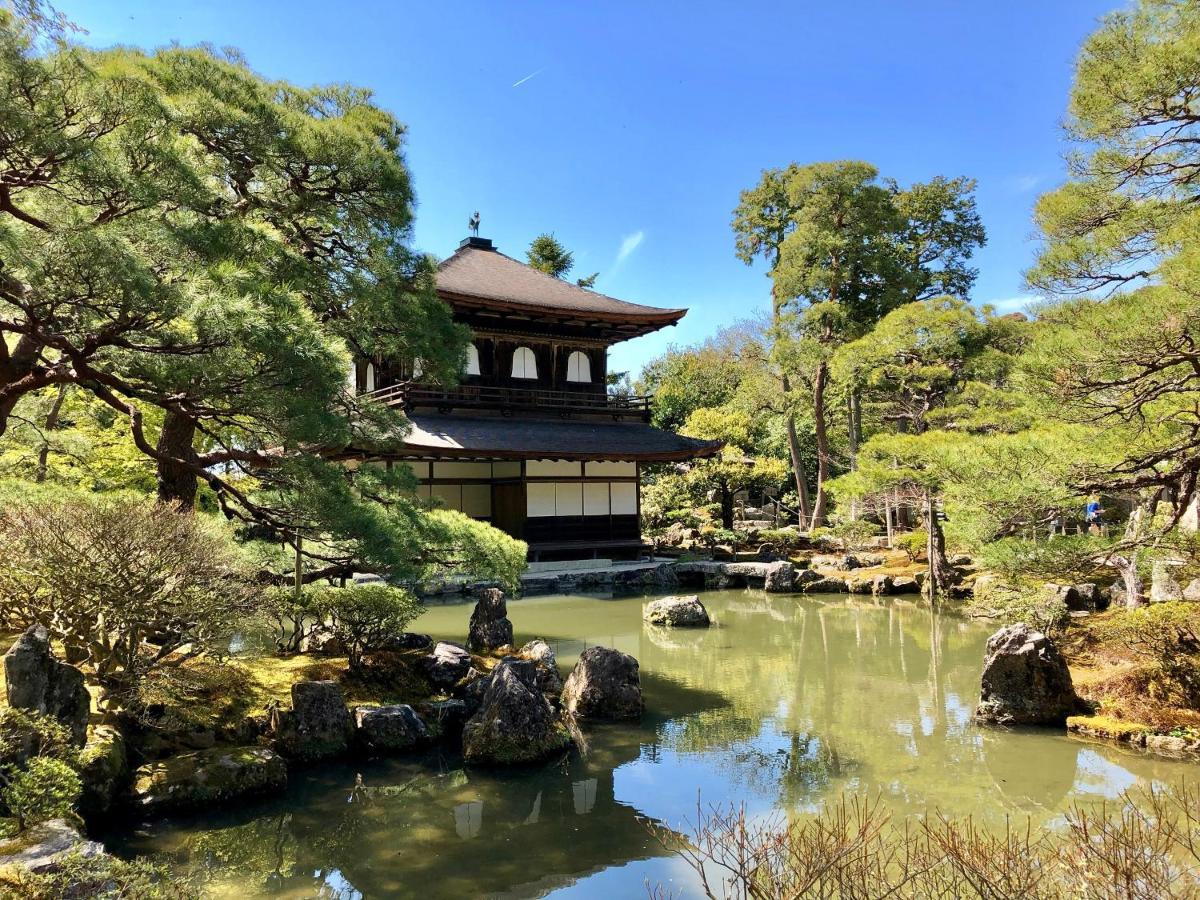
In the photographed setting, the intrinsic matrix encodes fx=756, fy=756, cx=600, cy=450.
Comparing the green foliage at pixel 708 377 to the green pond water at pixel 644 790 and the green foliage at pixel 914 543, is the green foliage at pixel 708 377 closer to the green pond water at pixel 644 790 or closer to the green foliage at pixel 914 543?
the green foliage at pixel 914 543

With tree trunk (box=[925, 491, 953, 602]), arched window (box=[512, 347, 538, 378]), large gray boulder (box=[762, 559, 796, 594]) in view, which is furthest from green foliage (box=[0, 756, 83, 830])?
arched window (box=[512, 347, 538, 378])

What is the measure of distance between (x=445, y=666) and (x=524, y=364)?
39.4 feet

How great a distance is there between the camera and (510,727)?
6.05 meters

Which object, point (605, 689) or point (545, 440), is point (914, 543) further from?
point (605, 689)

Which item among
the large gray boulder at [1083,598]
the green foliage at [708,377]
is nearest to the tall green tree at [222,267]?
the large gray boulder at [1083,598]

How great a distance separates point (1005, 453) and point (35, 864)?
688 centimetres

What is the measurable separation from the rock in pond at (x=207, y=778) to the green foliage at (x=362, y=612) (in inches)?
72.2

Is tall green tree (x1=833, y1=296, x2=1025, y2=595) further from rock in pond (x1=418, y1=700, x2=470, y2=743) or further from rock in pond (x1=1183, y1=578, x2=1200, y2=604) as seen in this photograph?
rock in pond (x1=418, y1=700, x2=470, y2=743)

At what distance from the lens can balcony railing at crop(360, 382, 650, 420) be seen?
16.5 meters

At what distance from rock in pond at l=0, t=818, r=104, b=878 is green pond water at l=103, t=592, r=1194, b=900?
3.01ft

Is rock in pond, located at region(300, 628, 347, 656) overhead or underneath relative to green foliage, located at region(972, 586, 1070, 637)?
underneath

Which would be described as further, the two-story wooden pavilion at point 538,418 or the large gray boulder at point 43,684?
the two-story wooden pavilion at point 538,418

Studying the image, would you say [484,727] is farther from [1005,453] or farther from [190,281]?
[1005,453]

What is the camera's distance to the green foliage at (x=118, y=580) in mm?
4824
